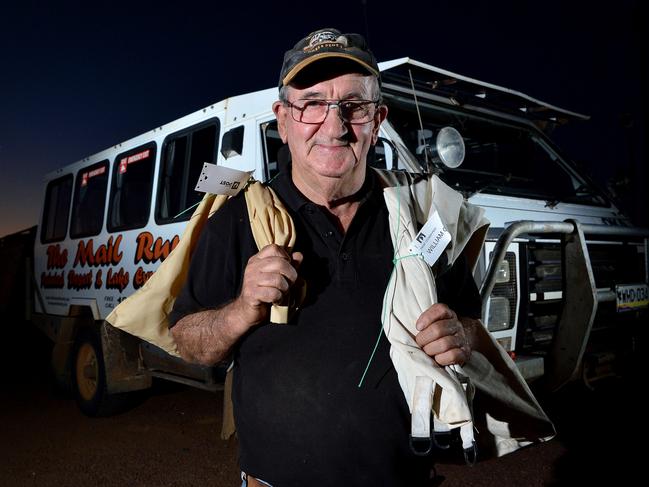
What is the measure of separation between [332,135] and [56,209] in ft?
21.7

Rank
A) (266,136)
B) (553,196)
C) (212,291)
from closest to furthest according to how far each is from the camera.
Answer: (212,291), (266,136), (553,196)

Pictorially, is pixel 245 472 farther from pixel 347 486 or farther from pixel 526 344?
pixel 526 344

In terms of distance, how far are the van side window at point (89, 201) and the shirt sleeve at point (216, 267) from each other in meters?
4.86

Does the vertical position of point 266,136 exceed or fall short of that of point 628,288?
it exceeds it

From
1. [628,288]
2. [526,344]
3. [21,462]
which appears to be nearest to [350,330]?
[526,344]

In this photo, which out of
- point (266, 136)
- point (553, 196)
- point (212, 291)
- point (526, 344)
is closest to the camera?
point (212, 291)

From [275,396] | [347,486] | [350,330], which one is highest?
[350,330]

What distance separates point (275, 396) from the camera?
5.32 feet

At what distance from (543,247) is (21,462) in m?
4.32

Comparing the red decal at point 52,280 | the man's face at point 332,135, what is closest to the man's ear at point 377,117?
the man's face at point 332,135

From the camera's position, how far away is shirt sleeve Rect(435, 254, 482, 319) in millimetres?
1835

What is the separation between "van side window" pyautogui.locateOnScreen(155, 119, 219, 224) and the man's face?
9.52ft

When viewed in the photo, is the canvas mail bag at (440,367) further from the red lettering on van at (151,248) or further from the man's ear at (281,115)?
the red lettering on van at (151,248)

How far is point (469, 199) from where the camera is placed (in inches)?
146
